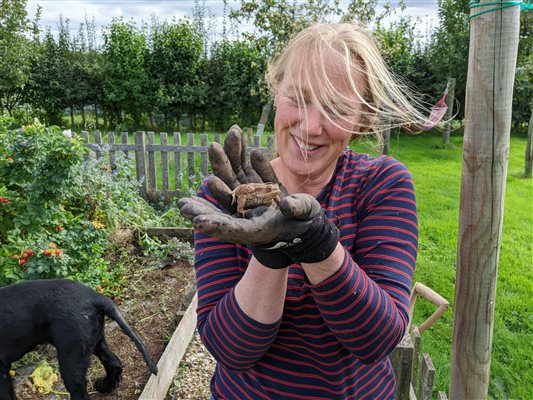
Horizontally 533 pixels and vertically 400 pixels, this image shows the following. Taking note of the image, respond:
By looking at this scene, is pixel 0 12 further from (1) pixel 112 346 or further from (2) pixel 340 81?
(2) pixel 340 81

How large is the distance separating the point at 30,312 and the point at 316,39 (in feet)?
7.80

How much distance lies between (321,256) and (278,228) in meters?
0.15

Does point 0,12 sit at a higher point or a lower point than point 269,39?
higher

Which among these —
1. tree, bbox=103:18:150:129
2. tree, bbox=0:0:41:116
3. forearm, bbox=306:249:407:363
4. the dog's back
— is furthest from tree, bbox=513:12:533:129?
tree, bbox=0:0:41:116

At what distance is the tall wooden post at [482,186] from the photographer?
1.50 metres

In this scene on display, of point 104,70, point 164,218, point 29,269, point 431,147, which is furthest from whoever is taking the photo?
point 104,70

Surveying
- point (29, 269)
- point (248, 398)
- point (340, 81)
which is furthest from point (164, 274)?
point (340, 81)

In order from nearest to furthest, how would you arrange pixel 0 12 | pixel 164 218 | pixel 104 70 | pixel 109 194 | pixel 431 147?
1. pixel 109 194
2. pixel 164 218
3. pixel 0 12
4. pixel 431 147
5. pixel 104 70

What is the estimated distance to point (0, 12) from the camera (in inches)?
454

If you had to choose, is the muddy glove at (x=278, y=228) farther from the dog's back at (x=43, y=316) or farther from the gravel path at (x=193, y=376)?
the gravel path at (x=193, y=376)

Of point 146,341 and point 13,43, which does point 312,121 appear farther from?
point 13,43

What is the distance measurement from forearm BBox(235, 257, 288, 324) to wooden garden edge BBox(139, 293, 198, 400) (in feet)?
5.82

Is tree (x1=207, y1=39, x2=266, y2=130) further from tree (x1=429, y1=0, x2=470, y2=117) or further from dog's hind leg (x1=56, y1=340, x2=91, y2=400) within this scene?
dog's hind leg (x1=56, y1=340, x2=91, y2=400)

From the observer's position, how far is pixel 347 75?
1223mm
